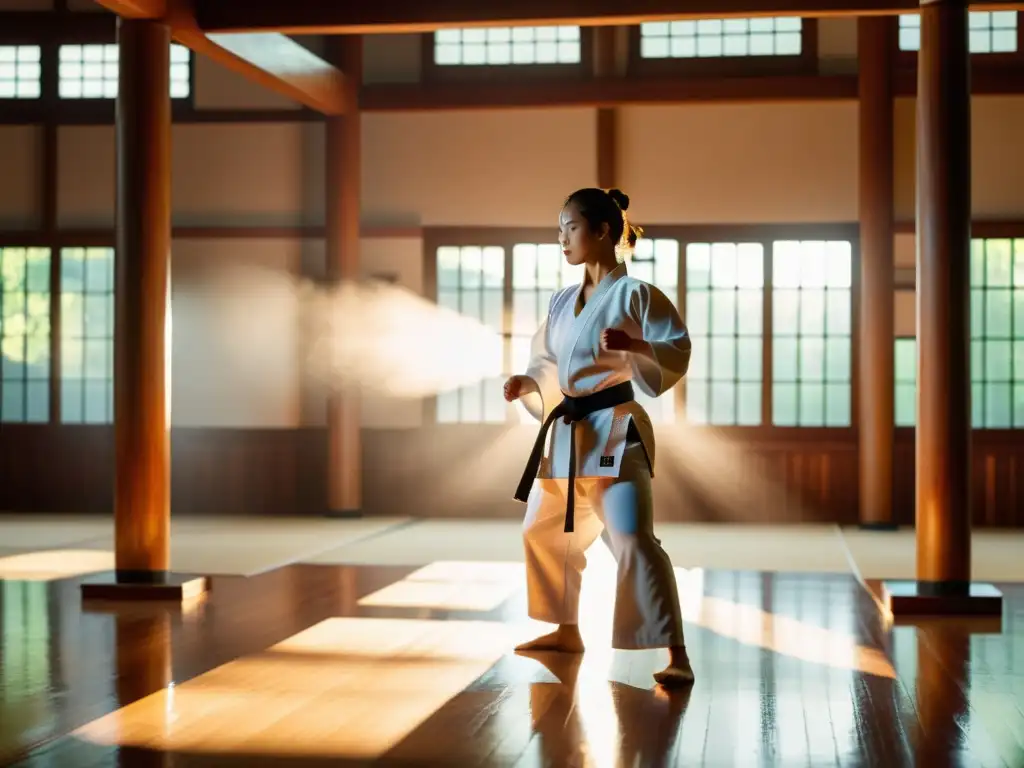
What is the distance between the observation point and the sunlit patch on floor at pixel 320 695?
295 cm

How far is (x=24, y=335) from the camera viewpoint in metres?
9.16

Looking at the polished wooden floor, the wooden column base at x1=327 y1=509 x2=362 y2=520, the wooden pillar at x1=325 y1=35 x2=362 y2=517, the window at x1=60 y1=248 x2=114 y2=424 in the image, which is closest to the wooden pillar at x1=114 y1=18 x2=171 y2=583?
the polished wooden floor

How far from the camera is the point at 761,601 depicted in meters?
5.15

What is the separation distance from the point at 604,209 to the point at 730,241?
513 centimetres

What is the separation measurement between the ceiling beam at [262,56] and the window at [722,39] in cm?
207

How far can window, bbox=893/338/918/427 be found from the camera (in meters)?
Result: 8.49

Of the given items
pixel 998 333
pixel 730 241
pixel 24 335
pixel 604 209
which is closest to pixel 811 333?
pixel 730 241

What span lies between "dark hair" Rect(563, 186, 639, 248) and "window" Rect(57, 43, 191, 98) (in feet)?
19.7

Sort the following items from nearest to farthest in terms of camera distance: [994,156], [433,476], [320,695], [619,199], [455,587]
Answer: [320,695], [619,199], [455,587], [994,156], [433,476]

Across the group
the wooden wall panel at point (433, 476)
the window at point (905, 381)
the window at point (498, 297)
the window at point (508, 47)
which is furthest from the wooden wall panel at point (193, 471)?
the window at point (905, 381)

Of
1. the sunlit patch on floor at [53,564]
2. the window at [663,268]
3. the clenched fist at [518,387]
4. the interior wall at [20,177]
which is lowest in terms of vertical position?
the sunlit patch on floor at [53,564]

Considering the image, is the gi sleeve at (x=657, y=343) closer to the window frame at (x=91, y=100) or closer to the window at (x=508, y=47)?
the window at (x=508, y=47)

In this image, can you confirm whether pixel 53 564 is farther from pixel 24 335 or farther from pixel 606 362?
pixel 606 362

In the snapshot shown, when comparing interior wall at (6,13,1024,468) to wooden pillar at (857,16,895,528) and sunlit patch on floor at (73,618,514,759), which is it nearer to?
wooden pillar at (857,16,895,528)
